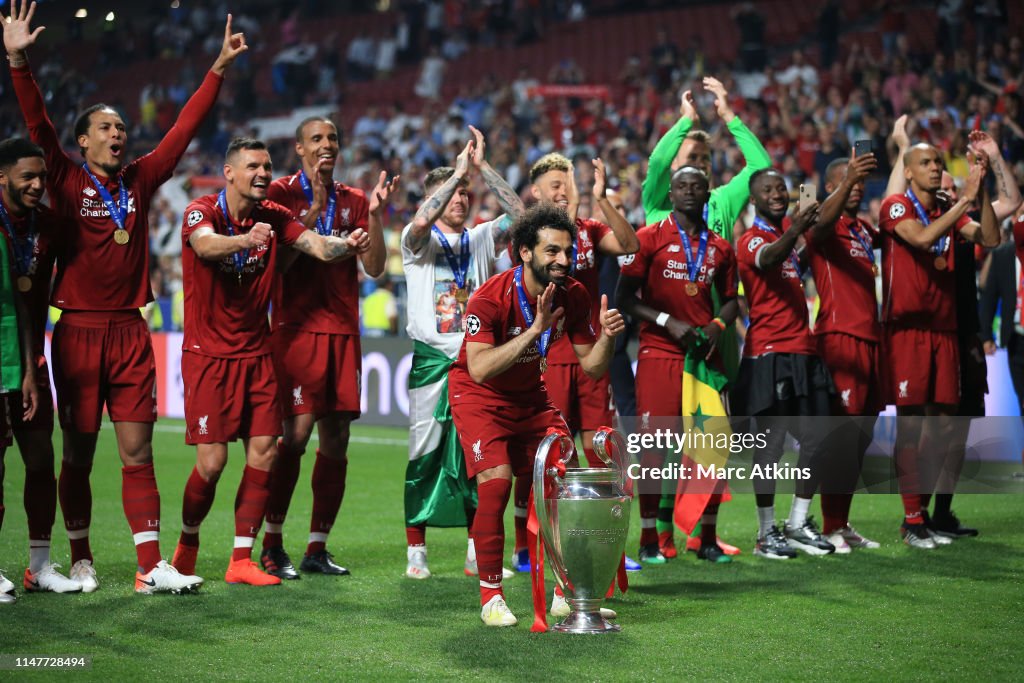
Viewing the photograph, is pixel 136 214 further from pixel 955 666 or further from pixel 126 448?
pixel 955 666

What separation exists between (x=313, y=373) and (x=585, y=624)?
2.41m

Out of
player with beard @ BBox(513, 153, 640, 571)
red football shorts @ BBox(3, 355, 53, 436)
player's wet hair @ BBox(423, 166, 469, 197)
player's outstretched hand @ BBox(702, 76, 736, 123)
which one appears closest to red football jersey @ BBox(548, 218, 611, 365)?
player with beard @ BBox(513, 153, 640, 571)

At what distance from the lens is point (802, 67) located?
2050 centimetres

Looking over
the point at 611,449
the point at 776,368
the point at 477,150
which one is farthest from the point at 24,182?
the point at 776,368

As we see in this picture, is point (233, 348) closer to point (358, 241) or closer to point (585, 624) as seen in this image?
point (358, 241)

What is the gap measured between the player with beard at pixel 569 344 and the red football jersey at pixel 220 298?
5.56 ft

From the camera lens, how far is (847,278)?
8000 mm

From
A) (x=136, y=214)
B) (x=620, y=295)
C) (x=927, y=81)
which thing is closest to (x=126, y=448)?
(x=136, y=214)

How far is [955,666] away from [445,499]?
10.6 feet

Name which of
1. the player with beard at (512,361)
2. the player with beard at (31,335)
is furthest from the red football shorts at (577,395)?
the player with beard at (31,335)

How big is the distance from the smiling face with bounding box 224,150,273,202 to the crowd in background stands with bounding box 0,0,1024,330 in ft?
7.78

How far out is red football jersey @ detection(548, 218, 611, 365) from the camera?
283 inches

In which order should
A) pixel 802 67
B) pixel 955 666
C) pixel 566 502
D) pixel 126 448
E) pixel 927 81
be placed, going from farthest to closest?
pixel 802 67, pixel 927 81, pixel 126 448, pixel 566 502, pixel 955 666

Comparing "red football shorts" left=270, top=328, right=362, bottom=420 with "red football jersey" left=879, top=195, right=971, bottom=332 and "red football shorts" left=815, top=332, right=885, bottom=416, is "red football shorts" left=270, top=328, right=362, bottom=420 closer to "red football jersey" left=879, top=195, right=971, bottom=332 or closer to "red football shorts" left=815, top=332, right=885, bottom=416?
"red football shorts" left=815, top=332, right=885, bottom=416
